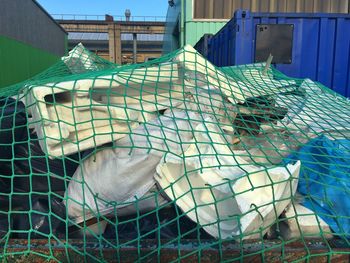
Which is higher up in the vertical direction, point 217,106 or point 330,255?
point 217,106

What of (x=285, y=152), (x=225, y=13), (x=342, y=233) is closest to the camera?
(x=342, y=233)

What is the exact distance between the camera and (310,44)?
3.87 meters

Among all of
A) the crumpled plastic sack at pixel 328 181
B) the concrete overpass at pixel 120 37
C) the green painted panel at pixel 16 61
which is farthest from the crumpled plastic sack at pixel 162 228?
the concrete overpass at pixel 120 37

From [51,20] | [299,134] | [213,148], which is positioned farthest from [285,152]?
[51,20]

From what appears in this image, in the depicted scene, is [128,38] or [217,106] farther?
[128,38]

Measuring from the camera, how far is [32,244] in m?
1.20

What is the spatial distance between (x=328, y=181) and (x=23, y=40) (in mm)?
10924

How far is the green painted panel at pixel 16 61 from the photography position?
319 inches

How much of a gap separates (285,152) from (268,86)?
935 millimetres

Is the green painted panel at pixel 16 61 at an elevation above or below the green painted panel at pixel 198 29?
below

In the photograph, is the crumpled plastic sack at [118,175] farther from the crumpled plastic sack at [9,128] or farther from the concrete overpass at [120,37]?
A: the concrete overpass at [120,37]

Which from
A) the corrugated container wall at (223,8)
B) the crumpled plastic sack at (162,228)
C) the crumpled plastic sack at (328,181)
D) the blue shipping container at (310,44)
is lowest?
the crumpled plastic sack at (162,228)

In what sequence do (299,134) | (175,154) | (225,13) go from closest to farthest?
(175,154) → (299,134) → (225,13)

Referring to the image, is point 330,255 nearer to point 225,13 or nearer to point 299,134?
point 299,134
